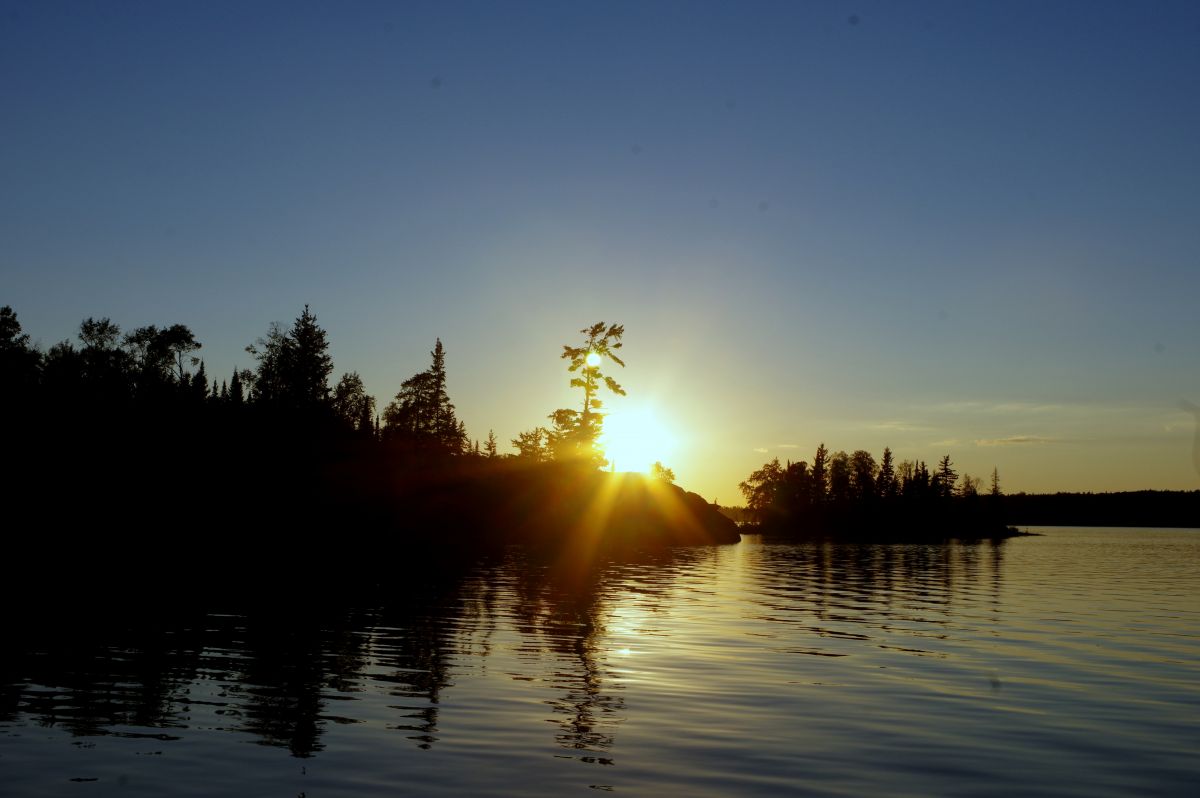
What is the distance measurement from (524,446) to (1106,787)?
143 meters

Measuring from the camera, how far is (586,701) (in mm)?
17141

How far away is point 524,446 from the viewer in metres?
154

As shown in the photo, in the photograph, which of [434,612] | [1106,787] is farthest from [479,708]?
[434,612]

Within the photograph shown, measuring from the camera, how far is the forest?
66375mm

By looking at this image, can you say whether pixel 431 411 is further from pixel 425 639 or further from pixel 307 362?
pixel 425 639

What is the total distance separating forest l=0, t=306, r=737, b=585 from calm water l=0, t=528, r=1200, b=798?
1215 inches

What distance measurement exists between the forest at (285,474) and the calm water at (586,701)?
30.9 meters

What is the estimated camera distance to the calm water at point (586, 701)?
12.1m

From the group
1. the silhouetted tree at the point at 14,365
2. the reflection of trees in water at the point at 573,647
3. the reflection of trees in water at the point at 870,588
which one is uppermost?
the silhouetted tree at the point at 14,365

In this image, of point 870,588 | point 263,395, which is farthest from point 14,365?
point 870,588

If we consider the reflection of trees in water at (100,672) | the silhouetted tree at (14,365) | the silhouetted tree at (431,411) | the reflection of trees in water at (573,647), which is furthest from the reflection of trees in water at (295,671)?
the silhouetted tree at (431,411)

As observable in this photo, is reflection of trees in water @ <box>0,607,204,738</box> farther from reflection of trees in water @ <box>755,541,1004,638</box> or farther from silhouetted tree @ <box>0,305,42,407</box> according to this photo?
silhouetted tree @ <box>0,305,42,407</box>

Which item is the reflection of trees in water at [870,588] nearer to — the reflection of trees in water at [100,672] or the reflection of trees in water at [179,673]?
the reflection of trees in water at [179,673]

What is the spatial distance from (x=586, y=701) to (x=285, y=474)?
74316mm
